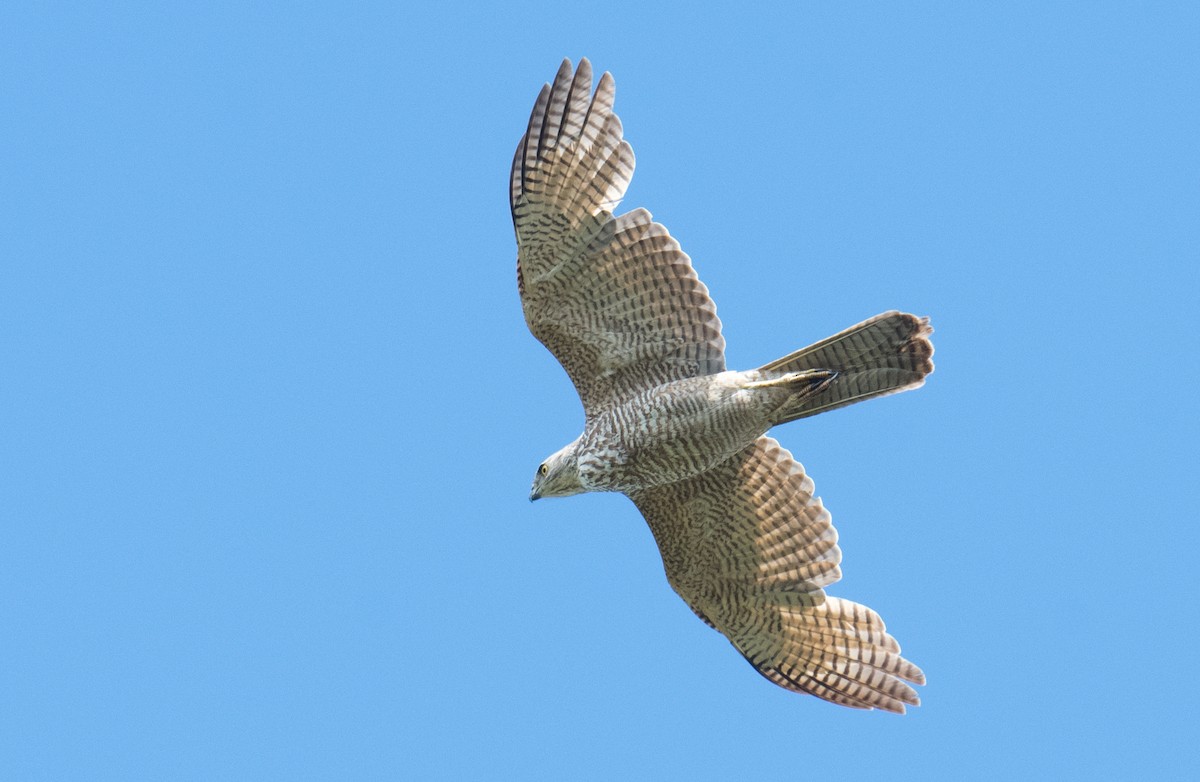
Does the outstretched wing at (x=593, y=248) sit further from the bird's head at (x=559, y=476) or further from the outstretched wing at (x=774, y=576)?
the outstretched wing at (x=774, y=576)

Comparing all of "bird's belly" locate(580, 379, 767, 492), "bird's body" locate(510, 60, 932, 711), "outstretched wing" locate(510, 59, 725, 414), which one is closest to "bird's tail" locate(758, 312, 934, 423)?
"bird's body" locate(510, 60, 932, 711)

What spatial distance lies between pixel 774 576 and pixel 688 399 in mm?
1831

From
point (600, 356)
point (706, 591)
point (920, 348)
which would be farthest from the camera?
point (706, 591)

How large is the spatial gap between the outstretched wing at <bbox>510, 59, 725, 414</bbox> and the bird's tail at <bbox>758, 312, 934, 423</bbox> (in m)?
0.69

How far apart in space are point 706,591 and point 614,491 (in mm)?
1241

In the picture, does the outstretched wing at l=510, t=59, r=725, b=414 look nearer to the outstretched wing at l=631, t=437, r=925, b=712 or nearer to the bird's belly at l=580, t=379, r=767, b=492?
the bird's belly at l=580, t=379, r=767, b=492

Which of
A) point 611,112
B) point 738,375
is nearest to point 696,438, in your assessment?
point 738,375

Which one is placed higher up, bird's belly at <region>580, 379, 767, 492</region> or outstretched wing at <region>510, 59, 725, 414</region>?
outstretched wing at <region>510, 59, 725, 414</region>

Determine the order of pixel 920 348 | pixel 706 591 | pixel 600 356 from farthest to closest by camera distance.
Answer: pixel 706 591 → pixel 600 356 → pixel 920 348

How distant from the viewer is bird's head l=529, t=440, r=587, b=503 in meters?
12.1

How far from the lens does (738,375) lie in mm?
11750

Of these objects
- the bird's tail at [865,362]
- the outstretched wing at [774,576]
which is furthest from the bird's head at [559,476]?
the bird's tail at [865,362]

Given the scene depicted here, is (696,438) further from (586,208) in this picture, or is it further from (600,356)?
(586,208)

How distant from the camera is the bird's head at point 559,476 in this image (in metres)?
12.1
